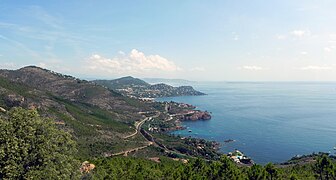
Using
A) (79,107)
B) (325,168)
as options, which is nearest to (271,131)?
(79,107)

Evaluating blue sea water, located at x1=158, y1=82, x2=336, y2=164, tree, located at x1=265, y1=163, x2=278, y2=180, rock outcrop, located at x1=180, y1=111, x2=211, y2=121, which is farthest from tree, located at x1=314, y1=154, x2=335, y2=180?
rock outcrop, located at x1=180, y1=111, x2=211, y2=121

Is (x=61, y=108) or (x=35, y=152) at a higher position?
(x=35, y=152)

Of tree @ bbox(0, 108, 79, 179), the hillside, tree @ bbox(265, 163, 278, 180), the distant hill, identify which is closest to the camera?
tree @ bbox(0, 108, 79, 179)

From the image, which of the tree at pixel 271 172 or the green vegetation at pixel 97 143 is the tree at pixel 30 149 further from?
the tree at pixel 271 172

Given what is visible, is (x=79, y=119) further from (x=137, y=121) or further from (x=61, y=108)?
(x=137, y=121)

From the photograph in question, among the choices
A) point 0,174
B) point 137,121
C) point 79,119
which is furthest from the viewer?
point 137,121

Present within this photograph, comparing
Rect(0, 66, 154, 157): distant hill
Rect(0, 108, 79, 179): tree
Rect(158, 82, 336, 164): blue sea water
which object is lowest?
Rect(158, 82, 336, 164): blue sea water

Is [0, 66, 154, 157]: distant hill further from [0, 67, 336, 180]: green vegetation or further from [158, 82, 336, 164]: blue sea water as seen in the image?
[158, 82, 336, 164]: blue sea water

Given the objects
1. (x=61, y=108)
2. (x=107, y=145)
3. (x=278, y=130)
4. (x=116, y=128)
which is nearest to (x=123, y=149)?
(x=107, y=145)

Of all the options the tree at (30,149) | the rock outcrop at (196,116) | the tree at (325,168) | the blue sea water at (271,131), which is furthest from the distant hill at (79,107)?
the tree at (30,149)
